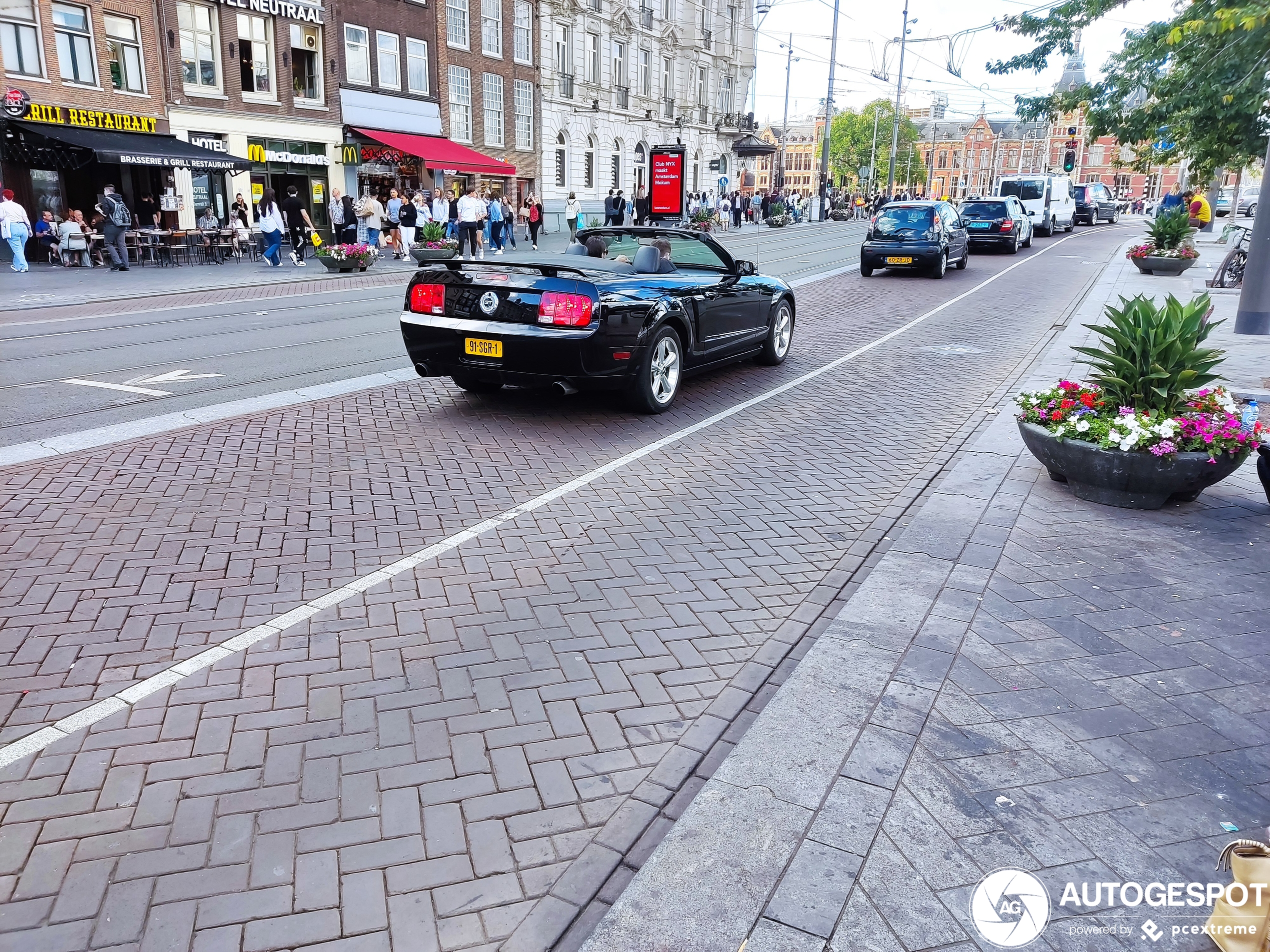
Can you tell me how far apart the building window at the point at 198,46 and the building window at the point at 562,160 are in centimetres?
1811

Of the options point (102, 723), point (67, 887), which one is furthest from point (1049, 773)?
point (102, 723)

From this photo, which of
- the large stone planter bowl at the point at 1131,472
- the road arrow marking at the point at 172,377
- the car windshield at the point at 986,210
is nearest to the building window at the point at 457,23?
the car windshield at the point at 986,210

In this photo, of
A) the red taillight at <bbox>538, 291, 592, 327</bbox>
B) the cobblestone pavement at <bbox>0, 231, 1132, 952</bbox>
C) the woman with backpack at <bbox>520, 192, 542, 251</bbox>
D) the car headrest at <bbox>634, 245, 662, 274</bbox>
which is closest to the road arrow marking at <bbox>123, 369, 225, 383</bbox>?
the cobblestone pavement at <bbox>0, 231, 1132, 952</bbox>

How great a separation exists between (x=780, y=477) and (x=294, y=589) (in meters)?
3.38

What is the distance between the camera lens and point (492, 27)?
127ft

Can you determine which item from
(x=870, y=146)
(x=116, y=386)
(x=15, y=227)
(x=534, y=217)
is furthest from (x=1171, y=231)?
(x=870, y=146)

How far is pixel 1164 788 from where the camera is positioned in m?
3.12

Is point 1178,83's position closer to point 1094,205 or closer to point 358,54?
point 358,54

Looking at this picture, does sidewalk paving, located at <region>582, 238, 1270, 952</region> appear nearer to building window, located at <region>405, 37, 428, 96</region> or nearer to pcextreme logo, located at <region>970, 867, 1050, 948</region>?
pcextreme logo, located at <region>970, 867, 1050, 948</region>

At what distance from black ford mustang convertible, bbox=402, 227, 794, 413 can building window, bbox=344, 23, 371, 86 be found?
1082 inches

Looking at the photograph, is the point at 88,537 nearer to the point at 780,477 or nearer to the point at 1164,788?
the point at 780,477

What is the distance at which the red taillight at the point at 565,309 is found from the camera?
7242mm

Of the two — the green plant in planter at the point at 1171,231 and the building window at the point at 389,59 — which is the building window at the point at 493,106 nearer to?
the building window at the point at 389,59

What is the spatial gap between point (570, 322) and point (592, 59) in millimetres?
42679
